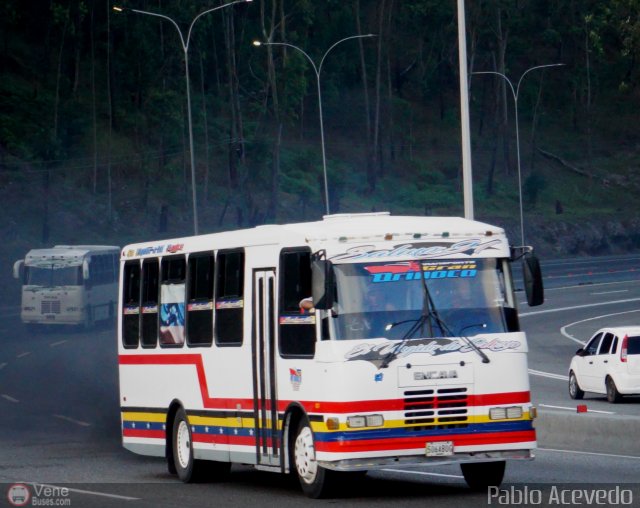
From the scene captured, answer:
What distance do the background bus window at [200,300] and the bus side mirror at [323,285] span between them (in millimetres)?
3193

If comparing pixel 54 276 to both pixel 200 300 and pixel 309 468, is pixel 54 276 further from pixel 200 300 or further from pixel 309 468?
pixel 309 468

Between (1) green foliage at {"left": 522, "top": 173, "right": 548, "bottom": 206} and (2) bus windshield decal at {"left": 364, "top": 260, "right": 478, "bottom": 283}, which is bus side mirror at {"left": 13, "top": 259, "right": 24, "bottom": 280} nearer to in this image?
(2) bus windshield decal at {"left": 364, "top": 260, "right": 478, "bottom": 283}

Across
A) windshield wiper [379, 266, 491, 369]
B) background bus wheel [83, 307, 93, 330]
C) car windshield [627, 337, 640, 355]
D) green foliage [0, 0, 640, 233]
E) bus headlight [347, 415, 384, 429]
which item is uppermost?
green foliage [0, 0, 640, 233]

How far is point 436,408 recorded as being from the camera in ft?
44.4

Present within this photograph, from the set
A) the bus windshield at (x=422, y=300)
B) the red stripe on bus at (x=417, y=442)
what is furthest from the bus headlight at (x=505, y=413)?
the bus windshield at (x=422, y=300)

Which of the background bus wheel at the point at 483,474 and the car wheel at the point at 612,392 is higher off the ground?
the car wheel at the point at 612,392

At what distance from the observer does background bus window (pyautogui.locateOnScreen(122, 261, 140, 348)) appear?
18469 mm

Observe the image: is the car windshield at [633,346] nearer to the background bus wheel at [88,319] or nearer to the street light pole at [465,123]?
the street light pole at [465,123]

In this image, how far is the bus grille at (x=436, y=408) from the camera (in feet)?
44.1

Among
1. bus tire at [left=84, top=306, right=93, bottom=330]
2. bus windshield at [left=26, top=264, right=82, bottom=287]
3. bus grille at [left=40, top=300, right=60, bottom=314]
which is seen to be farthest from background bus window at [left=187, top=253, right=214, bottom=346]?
bus tire at [left=84, top=306, right=93, bottom=330]

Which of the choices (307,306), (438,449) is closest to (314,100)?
(307,306)

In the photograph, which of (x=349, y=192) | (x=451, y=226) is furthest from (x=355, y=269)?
(x=349, y=192)

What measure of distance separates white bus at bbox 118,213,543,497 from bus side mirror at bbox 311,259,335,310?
0.5 inches

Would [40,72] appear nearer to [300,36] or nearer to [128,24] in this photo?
[128,24]
